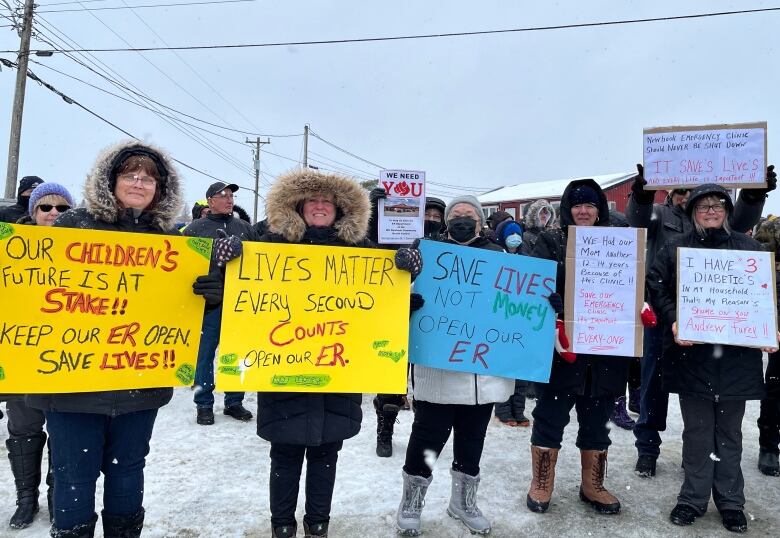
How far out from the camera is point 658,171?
3631mm

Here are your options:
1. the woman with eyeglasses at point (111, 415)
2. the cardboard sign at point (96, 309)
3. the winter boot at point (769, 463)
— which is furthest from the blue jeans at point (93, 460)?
the winter boot at point (769, 463)

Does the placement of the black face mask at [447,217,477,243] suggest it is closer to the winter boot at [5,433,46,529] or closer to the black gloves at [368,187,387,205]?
the black gloves at [368,187,387,205]

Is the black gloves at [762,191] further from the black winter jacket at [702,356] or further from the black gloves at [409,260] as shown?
the black gloves at [409,260]

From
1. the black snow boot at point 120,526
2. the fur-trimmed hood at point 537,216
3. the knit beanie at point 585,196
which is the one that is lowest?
the black snow boot at point 120,526

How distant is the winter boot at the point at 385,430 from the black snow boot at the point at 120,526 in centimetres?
211

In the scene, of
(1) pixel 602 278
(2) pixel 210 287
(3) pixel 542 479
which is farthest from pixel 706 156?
(2) pixel 210 287

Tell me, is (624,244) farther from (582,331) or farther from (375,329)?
(375,329)

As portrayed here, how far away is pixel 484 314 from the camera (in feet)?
9.46

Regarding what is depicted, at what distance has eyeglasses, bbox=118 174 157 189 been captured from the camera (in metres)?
2.28

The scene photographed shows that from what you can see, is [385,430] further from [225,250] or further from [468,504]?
[225,250]

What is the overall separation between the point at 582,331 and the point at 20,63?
60.8 feet

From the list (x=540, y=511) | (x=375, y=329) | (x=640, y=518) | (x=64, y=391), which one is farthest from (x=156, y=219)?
(x=640, y=518)

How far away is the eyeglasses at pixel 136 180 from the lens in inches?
89.7

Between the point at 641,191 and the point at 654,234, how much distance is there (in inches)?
24.0
